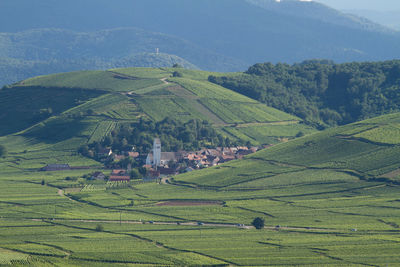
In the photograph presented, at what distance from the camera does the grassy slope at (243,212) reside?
105750 mm

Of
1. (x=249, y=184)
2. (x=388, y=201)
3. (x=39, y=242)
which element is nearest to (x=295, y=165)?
(x=249, y=184)

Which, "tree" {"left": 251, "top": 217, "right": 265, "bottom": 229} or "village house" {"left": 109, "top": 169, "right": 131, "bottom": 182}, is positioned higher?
"tree" {"left": 251, "top": 217, "right": 265, "bottom": 229}

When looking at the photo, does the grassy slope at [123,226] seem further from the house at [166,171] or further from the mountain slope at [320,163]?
the house at [166,171]

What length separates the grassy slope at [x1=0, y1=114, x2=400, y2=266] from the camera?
105750 millimetres

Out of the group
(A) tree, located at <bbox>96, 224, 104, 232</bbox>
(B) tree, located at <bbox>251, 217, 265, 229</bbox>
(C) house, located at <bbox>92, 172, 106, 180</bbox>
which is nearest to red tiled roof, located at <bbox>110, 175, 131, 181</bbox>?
(C) house, located at <bbox>92, 172, 106, 180</bbox>

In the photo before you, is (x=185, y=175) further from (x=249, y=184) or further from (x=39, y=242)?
(x=39, y=242)

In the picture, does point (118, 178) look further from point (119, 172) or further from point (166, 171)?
point (166, 171)

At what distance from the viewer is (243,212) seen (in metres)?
138

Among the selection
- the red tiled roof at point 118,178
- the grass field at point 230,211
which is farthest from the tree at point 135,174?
the grass field at point 230,211

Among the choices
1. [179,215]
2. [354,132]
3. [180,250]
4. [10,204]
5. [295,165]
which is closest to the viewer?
[180,250]

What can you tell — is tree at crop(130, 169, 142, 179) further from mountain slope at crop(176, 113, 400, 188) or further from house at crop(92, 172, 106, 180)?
mountain slope at crop(176, 113, 400, 188)

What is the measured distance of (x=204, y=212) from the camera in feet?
455

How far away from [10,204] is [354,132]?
86669 millimetres

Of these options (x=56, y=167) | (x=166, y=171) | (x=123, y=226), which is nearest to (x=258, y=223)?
(x=123, y=226)
